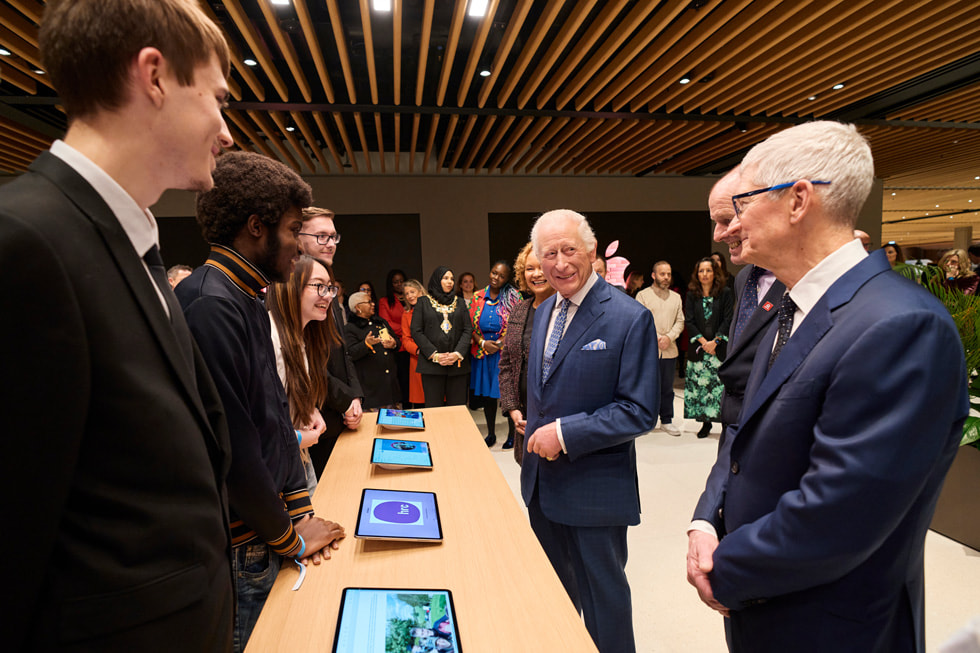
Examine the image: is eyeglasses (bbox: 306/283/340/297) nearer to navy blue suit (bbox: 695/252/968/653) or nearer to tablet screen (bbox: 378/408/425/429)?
tablet screen (bbox: 378/408/425/429)

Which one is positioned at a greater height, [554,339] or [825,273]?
[825,273]

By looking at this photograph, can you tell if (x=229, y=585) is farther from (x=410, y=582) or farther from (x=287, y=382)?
(x=287, y=382)

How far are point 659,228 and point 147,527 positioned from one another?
9.83 meters

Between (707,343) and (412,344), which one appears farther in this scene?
(412,344)

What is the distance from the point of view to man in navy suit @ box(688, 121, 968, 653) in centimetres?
83

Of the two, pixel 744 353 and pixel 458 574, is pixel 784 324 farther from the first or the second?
pixel 458 574

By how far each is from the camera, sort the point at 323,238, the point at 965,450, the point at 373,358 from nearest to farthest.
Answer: the point at 323,238 < the point at 965,450 < the point at 373,358

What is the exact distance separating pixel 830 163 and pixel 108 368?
1214mm

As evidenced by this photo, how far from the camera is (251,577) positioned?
1175 millimetres

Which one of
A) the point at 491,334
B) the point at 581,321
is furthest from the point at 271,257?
the point at 491,334

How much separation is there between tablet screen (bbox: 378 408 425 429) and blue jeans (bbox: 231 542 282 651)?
1073 millimetres

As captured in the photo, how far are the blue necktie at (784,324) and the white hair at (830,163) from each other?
8.5 inches

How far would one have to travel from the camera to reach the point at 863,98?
5723mm

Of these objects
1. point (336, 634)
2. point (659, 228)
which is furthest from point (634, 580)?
point (659, 228)
